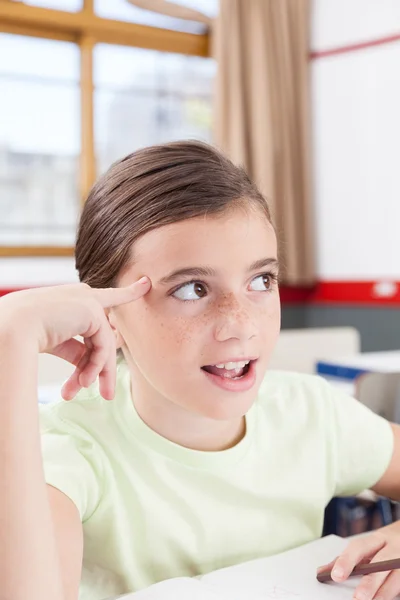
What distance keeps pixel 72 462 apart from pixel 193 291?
0.76 ft

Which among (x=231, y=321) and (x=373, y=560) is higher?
(x=231, y=321)

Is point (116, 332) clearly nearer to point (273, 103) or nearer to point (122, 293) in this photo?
point (122, 293)

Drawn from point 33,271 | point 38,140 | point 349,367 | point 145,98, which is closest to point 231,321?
point 349,367

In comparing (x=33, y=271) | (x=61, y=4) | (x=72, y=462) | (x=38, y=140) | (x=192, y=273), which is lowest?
(x=72, y=462)

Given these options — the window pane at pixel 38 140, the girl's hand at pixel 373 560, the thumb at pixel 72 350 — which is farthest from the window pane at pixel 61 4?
the girl's hand at pixel 373 560

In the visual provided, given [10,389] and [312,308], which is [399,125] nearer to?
[312,308]

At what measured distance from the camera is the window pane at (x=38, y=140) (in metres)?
4.03

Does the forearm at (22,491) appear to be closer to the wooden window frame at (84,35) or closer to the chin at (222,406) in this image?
the chin at (222,406)

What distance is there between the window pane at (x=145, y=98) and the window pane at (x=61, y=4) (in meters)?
0.24

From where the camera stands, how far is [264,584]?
0.86m

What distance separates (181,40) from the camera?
14.8 feet

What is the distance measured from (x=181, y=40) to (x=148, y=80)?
0.96 ft

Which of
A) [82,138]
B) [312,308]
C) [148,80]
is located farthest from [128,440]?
[312,308]

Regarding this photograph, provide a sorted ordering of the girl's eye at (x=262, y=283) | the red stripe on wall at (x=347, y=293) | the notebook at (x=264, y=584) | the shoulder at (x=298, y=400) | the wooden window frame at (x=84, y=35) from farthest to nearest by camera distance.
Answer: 1. the red stripe on wall at (x=347, y=293)
2. the wooden window frame at (x=84, y=35)
3. the shoulder at (x=298, y=400)
4. the girl's eye at (x=262, y=283)
5. the notebook at (x=264, y=584)
